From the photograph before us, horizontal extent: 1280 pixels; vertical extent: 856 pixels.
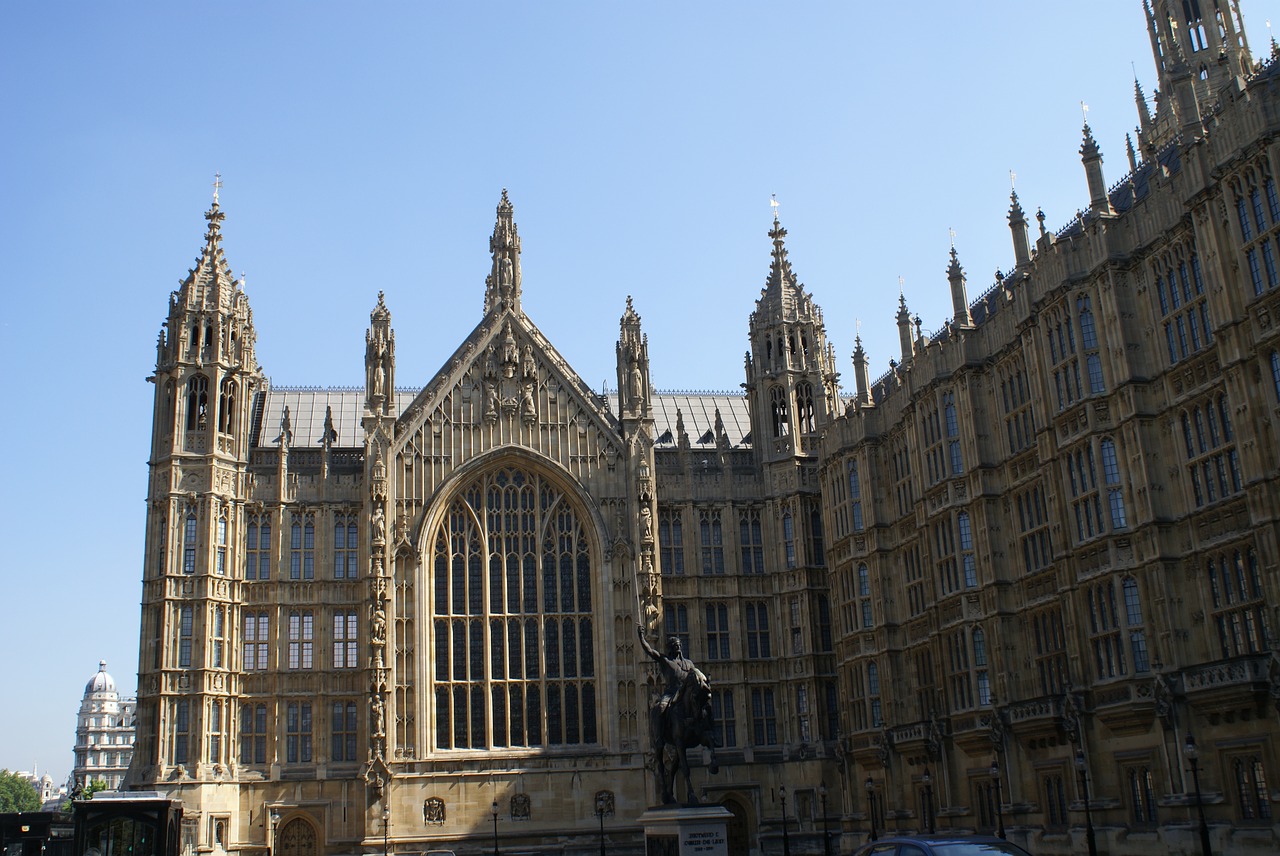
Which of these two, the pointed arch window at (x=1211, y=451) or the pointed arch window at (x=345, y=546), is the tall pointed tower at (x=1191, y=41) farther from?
the pointed arch window at (x=345, y=546)

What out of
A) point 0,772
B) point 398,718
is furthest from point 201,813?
point 0,772

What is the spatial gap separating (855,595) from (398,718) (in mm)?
18903

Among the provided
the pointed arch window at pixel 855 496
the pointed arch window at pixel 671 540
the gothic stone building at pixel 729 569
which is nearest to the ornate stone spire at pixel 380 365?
the gothic stone building at pixel 729 569

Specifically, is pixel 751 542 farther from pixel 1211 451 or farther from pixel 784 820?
pixel 1211 451

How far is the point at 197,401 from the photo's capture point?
53.8 m

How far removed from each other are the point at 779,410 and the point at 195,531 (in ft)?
84.6

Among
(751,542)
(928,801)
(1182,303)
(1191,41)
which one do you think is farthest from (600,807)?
(1191,41)

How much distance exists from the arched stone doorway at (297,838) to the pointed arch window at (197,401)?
16.6 meters

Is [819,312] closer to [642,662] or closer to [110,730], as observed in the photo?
[642,662]

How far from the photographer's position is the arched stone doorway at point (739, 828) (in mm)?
52812

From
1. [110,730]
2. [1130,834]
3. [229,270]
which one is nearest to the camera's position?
[1130,834]

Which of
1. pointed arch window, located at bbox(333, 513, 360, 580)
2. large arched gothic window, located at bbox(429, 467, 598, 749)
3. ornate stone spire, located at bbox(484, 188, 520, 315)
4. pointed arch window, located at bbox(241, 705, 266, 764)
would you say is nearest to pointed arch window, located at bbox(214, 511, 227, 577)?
pointed arch window, located at bbox(333, 513, 360, 580)

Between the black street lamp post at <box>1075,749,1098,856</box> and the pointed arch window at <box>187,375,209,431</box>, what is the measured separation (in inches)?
1447

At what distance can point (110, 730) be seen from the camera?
197 m
